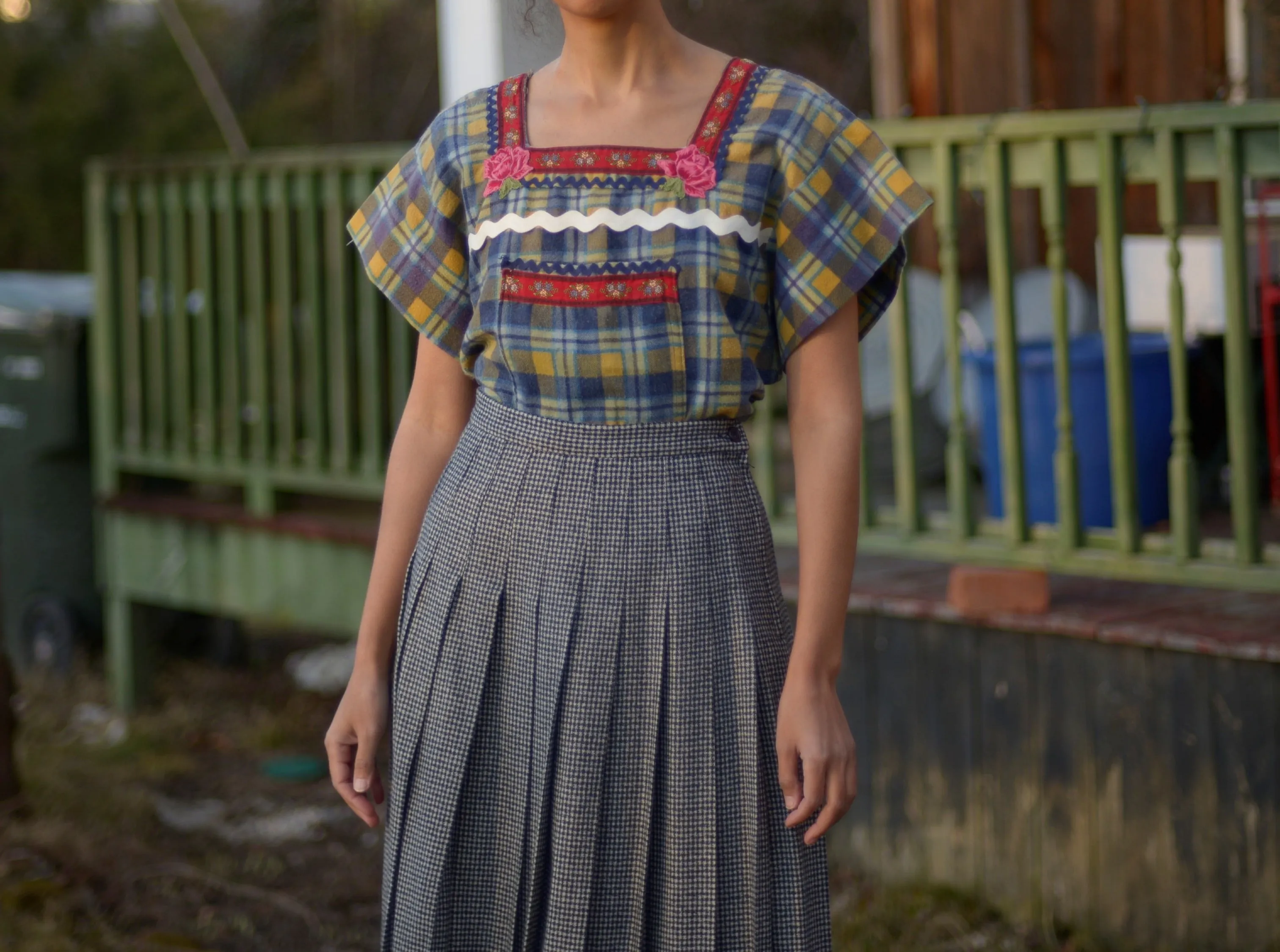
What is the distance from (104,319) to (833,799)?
15.4 feet

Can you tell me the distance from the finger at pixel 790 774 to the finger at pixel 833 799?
3 centimetres

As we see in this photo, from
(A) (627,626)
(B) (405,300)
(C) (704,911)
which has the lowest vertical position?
(C) (704,911)

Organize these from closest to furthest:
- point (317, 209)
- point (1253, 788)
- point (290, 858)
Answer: point (1253, 788) → point (290, 858) → point (317, 209)

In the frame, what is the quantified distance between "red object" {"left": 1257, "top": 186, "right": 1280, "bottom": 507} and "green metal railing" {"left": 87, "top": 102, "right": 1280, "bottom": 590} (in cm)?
29

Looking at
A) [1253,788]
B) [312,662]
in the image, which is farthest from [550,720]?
[312,662]

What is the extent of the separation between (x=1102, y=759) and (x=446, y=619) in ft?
7.19

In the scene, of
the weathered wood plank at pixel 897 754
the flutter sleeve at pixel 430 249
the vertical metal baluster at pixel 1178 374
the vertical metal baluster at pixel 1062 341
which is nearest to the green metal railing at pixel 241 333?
the weathered wood plank at pixel 897 754

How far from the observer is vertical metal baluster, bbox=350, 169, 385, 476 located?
192 inches

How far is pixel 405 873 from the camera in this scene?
1.71m

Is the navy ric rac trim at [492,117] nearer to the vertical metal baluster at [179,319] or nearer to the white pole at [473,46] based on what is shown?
the white pole at [473,46]

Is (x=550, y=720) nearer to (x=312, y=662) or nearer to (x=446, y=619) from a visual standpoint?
(x=446, y=619)

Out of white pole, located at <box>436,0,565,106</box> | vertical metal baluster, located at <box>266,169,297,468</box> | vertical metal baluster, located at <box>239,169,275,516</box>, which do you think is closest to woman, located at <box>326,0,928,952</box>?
white pole, located at <box>436,0,565,106</box>

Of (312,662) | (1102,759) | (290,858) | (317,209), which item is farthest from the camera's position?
(312,662)

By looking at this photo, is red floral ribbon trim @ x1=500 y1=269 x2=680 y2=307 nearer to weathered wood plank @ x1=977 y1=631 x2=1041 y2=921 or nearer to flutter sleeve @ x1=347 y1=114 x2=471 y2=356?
flutter sleeve @ x1=347 y1=114 x2=471 y2=356
